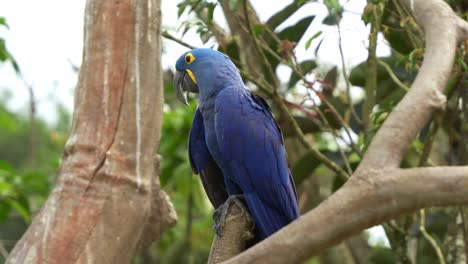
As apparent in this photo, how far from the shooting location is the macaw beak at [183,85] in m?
2.92

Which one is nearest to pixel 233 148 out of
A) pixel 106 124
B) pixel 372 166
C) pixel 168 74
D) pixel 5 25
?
pixel 106 124

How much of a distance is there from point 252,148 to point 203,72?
1.14 ft

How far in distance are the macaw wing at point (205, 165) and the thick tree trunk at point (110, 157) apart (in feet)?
0.47

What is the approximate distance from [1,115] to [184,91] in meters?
→ 1.80

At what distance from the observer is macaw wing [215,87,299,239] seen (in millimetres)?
2557

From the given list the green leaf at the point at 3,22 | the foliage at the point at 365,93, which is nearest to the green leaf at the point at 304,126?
the foliage at the point at 365,93

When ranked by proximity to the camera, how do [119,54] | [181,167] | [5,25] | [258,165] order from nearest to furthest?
1. [258,165]
2. [119,54]
3. [5,25]
4. [181,167]

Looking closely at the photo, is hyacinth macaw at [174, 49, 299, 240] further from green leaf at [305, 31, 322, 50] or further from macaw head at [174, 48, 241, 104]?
green leaf at [305, 31, 322, 50]

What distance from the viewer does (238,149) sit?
8.61 feet

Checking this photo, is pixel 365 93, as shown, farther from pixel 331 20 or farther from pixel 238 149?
pixel 238 149

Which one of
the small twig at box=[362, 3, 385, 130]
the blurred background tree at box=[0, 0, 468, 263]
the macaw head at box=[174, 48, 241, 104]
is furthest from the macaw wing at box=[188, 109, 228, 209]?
the small twig at box=[362, 3, 385, 130]

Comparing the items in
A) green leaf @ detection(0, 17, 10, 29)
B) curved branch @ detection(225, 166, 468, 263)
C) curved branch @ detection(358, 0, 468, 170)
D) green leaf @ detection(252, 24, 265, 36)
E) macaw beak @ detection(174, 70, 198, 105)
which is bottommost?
macaw beak @ detection(174, 70, 198, 105)

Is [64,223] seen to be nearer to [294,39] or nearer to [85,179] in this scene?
[85,179]

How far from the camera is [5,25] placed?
3246mm
